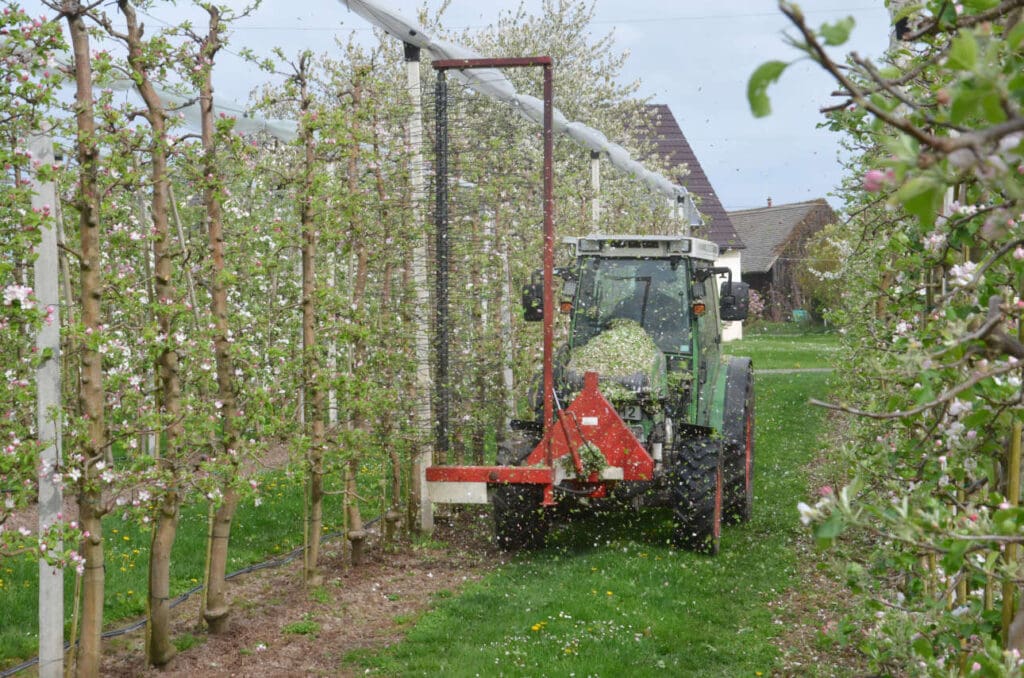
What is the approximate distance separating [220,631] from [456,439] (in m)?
2.88

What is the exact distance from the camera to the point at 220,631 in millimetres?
6355

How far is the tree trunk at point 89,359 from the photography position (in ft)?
15.7

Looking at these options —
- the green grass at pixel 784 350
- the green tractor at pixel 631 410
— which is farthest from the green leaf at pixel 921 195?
the green grass at pixel 784 350

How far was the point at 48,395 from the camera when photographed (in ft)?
15.6

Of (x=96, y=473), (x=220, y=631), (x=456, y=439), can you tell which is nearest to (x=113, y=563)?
(x=220, y=631)

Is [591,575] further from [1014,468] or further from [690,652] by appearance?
[1014,468]

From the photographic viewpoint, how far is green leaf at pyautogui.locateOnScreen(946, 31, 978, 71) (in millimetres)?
1095

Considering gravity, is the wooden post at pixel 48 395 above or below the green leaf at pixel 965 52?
below

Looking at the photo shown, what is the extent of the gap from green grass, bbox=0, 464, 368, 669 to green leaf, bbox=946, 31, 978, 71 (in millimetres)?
4737

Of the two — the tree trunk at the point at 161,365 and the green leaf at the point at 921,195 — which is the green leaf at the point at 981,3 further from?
the tree trunk at the point at 161,365

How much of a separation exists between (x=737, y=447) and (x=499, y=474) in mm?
2731

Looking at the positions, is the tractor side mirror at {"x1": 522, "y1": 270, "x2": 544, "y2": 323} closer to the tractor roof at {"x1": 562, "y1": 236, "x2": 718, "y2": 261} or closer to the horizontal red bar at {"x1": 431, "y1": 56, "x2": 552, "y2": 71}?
the tractor roof at {"x1": 562, "y1": 236, "x2": 718, "y2": 261}

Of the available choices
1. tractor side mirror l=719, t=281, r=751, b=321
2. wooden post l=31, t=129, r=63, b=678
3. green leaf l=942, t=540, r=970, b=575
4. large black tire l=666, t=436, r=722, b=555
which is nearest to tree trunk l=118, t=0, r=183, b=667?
wooden post l=31, t=129, r=63, b=678

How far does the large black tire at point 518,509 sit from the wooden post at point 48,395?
3504mm
